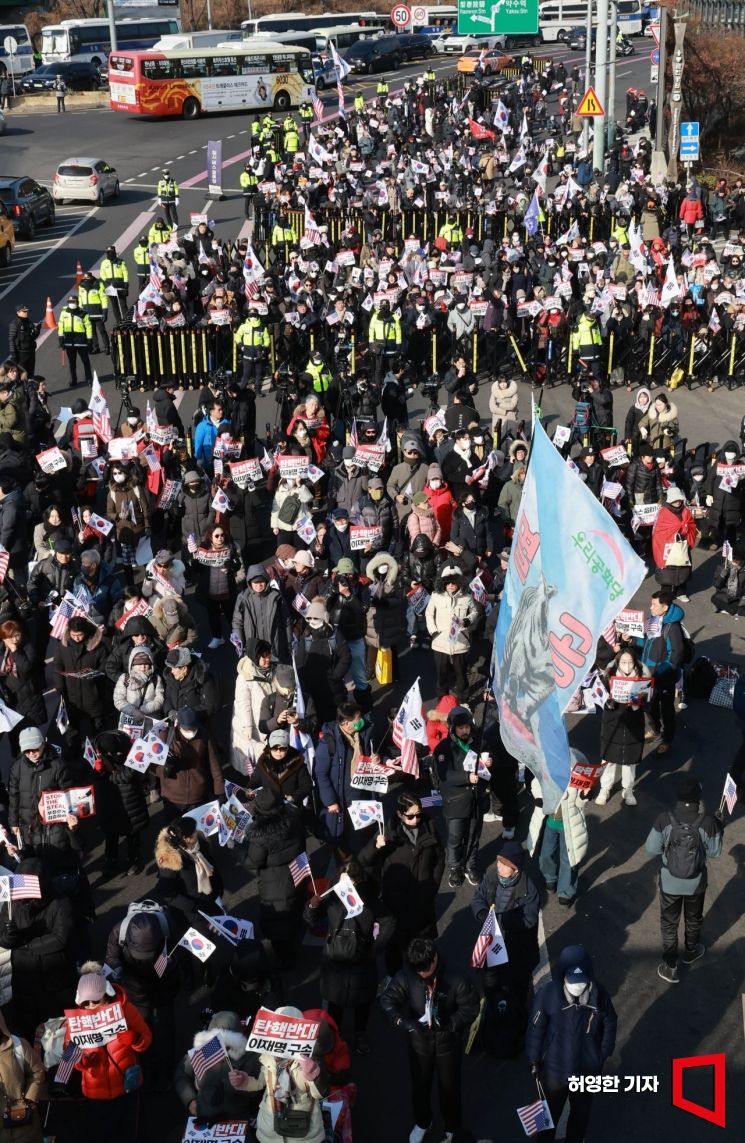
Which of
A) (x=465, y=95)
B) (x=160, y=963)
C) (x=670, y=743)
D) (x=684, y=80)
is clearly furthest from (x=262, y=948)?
(x=465, y=95)

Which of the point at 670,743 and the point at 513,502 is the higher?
the point at 513,502

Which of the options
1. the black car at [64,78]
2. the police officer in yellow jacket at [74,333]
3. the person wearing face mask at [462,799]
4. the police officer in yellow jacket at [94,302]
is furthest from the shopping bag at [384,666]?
the black car at [64,78]

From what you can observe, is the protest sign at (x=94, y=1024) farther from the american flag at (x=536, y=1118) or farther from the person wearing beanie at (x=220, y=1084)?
the american flag at (x=536, y=1118)

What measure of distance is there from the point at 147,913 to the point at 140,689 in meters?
3.08

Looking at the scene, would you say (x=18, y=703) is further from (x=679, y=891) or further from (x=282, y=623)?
(x=679, y=891)

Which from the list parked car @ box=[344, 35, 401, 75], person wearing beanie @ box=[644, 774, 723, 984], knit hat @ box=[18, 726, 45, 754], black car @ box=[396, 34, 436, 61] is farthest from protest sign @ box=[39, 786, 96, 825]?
black car @ box=[396, 34, 436, 61]

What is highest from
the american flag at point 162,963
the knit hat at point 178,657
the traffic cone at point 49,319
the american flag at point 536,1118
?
the knit hat at point 178,657

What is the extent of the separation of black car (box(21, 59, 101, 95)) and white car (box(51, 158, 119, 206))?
21298mm

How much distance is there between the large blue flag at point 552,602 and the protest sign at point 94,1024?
2.66 metres

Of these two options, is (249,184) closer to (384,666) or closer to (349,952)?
(384,666)

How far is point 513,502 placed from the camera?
48.4 ft

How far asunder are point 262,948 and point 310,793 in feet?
7.34

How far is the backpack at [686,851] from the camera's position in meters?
8.80

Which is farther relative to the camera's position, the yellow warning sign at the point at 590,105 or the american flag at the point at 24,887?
the yellow warning sign at the point at 590,105
